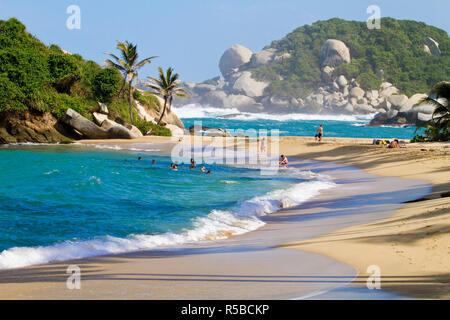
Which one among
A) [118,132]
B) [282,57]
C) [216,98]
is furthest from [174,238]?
[282,57]

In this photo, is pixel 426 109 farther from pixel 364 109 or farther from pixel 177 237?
pixel 177 237

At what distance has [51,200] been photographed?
560 inches

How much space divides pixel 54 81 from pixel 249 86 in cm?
13680

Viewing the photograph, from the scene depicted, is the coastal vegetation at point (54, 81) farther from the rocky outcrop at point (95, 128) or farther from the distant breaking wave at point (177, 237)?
the distant breaking wave at point (177, 237)

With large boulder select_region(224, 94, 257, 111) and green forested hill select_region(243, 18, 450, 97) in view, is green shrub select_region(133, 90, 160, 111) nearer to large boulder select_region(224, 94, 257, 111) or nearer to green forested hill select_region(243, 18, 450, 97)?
green forested hill select_region(243, 18, 450, 97)

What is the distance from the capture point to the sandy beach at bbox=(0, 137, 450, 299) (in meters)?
5.39

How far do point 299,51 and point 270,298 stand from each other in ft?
623

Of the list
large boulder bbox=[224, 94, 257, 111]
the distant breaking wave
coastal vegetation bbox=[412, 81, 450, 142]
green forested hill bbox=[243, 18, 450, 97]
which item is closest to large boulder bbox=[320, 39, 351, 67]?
green forested hill bbox=[243, 18, 450, 97]

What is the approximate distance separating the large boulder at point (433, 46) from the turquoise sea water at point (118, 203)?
533ft

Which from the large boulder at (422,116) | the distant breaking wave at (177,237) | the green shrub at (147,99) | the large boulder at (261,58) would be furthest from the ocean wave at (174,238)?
the large boulder at (261,58)

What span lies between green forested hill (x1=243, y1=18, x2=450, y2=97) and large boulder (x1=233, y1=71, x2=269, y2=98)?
3938 millimetres

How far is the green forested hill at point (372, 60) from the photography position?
145375 millimetres

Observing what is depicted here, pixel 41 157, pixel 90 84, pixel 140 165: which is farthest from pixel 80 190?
pixel 90 84

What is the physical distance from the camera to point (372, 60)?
512 ft
